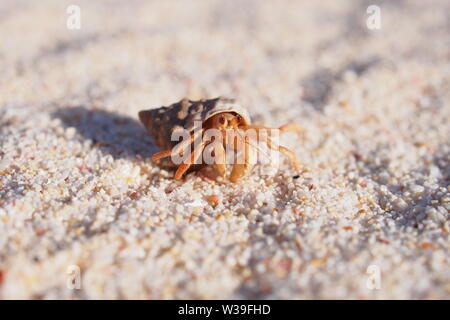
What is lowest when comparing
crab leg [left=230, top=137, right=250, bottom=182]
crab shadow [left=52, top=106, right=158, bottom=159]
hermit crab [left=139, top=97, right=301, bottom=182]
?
crab leg [left=230, top=137, right=250, bottom=182]

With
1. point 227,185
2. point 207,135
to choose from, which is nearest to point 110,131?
point 207,135

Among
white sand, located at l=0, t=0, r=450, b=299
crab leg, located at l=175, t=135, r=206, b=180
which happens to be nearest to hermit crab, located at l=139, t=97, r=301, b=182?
crab leg, located at l=175, t=135, r=206, b=180

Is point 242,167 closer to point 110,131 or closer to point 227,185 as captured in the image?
point 227,185

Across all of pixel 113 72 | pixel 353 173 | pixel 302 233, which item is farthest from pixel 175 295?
pixel 113 72

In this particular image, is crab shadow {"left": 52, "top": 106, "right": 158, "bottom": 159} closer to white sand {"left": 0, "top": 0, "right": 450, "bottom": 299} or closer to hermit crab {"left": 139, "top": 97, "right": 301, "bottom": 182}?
white sand {"left": 0, "top": 0, "right": 450, "bottom": 299}

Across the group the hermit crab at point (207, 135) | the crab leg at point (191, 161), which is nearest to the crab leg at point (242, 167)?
the hermit crab at point (207, 135)

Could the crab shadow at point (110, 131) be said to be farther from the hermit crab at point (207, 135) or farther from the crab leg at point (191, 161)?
the crab leg at point (191, 161)
